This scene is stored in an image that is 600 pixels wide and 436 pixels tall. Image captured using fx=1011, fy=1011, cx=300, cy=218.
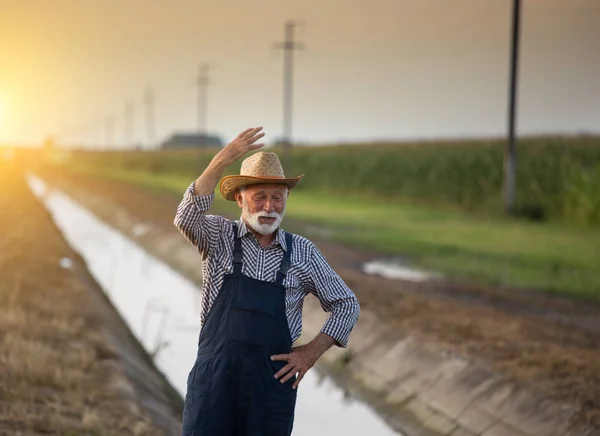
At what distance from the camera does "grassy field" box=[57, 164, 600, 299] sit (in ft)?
59.3

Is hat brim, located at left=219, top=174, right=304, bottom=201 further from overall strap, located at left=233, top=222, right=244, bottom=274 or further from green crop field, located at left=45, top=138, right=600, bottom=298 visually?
green crop field, located at left=45, top=138, right=600, bottom=298

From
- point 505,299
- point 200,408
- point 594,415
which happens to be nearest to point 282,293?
point 200,408

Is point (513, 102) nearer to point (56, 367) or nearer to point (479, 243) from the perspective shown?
point (479, 243)

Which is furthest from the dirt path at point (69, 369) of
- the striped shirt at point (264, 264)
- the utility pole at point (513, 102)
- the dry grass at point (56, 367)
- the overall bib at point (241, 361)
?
the utility pole at point (513, 102)

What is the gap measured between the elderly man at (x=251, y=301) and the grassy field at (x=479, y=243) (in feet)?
39.1

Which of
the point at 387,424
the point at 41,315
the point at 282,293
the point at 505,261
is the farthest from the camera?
the point at 505,261

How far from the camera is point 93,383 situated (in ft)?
29.8

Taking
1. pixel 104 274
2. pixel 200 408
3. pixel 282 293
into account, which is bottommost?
pixel 104 274

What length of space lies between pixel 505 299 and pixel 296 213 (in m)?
20.9

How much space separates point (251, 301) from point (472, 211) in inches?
1322

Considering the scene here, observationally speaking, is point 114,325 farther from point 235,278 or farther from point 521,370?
point 235,278

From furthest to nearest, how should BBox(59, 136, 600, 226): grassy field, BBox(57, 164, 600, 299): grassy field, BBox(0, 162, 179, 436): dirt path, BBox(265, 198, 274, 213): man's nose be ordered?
1. BBox(59, 136, 600, 226): grassy field
2. BBox(57, 164, 600, 299): grassy field
3. BBox(0, 162, 179, 436): dirt path
4. BBox(265, 198, 274, 213): man's nose

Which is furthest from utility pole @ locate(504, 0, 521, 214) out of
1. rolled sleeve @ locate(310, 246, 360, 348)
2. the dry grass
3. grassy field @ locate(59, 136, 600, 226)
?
rolled sleeve @ locate(310, 246, 360, 348)

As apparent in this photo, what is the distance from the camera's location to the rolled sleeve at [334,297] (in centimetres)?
463
